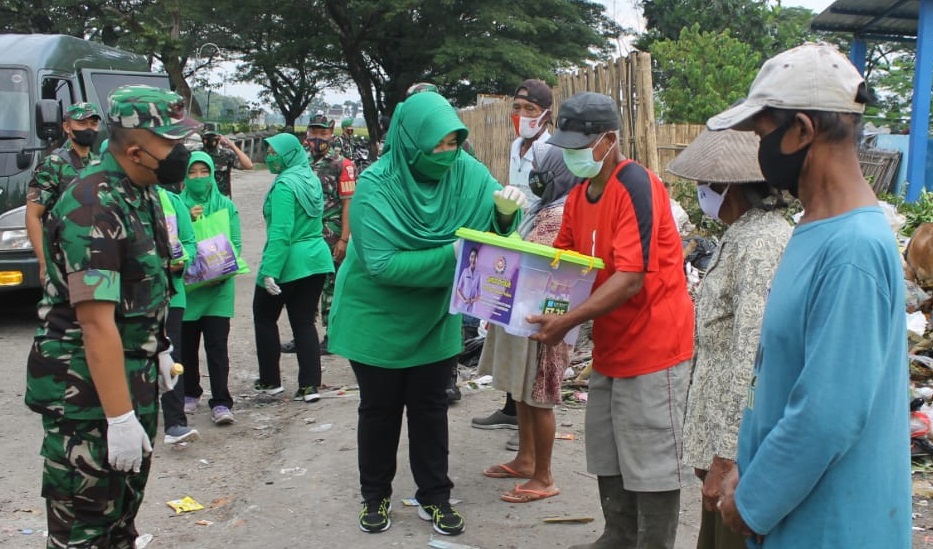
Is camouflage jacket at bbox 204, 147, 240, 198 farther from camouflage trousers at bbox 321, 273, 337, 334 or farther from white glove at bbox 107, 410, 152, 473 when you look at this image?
white glove at bbox 107, 410, 152, 473

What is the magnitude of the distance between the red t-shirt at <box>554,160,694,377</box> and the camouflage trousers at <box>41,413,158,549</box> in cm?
177

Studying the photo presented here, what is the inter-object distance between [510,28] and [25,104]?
21972 millimetres

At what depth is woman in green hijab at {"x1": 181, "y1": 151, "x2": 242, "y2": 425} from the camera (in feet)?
19.4

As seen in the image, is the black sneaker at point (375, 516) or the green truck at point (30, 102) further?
the green truck at point (30, 102)

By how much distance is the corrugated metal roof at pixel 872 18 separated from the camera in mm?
13672

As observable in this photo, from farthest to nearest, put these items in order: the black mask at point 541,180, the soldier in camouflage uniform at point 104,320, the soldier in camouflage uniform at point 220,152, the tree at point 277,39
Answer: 1. the tree at point 277,39
2. the soldier in camouflage uniform at point 220,152
3. the black mask at point 541,180
4. the soldier in camouflage uniform at point 104,320

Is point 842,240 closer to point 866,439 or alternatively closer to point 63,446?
point 866,439

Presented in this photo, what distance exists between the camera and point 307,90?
41.8 meters

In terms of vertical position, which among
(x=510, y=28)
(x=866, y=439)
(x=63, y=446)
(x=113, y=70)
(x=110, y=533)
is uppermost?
(x=510, y=28)

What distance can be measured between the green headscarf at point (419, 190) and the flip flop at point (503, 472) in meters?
1.66

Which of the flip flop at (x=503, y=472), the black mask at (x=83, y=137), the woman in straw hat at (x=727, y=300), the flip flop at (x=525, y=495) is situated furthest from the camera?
the black mask at (x=83, y=137)

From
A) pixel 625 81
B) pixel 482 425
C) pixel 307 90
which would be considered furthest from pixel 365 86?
pixel 482 425

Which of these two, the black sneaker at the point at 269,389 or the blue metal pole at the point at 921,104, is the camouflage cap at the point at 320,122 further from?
the blue metal pole at the point at 921,104

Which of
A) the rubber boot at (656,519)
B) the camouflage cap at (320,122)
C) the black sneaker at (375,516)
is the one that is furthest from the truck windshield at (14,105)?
the rubber boot at (656,519)
